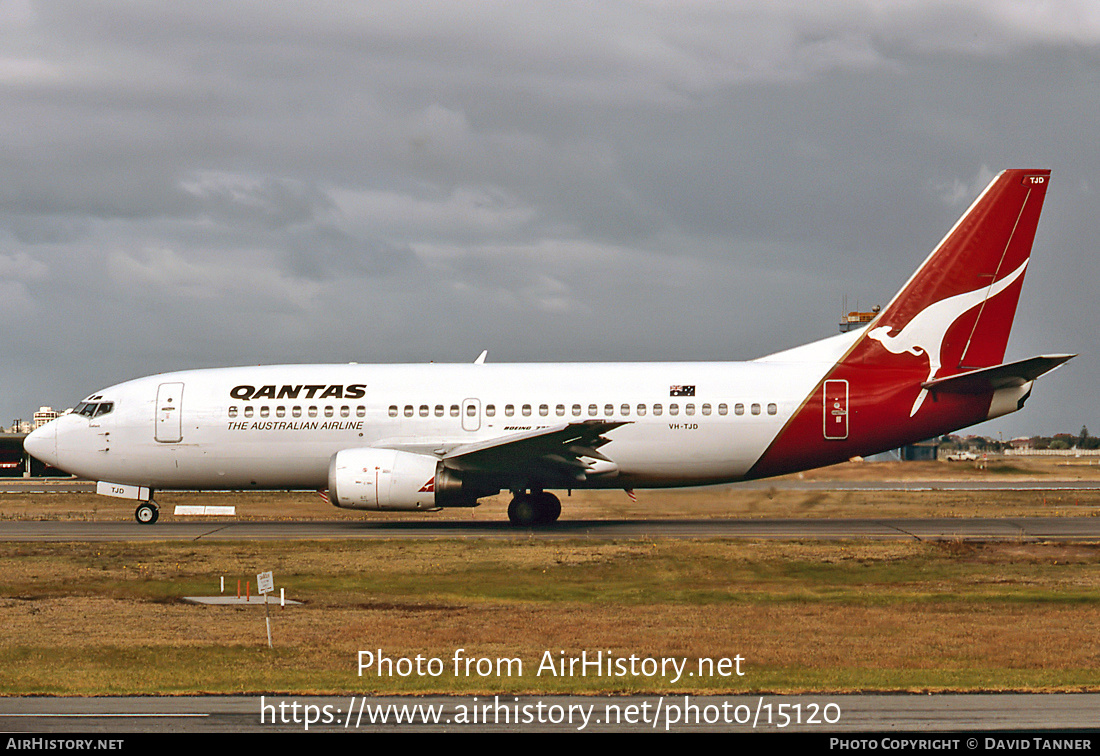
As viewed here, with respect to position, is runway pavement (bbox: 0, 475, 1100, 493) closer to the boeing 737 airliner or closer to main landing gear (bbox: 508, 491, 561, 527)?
the boeing 737 airliner

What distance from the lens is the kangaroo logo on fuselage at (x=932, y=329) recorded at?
30469 millimetres

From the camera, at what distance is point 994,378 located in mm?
29156

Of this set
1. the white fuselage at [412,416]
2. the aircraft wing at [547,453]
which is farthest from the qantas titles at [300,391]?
the aircraft wing at [547,453]

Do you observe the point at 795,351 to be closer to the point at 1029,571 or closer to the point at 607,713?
the point at 1029,571

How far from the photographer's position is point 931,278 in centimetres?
3094

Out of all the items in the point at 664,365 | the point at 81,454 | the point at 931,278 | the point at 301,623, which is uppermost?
the point at 931,278

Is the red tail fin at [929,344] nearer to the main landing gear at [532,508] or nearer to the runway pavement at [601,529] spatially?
the runway pavement at [601,529]

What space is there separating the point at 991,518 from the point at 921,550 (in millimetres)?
9819

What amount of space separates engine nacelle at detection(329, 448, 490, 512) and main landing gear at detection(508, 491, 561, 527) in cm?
236

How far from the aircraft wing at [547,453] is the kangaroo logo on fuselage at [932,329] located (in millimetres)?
8030

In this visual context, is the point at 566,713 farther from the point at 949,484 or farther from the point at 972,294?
the point at 949,484

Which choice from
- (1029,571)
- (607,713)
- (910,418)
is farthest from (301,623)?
(910,418)

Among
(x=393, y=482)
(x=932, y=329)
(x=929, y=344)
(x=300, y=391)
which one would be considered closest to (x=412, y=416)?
(x=393, y=482)

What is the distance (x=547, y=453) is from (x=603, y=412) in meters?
2.08
